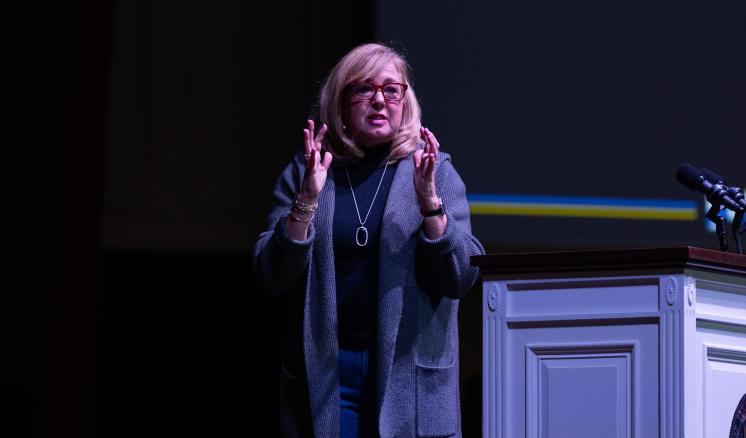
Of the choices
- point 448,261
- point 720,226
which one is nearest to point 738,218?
point 720,226

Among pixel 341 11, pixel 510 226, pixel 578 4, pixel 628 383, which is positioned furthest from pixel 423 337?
pixel 341 11

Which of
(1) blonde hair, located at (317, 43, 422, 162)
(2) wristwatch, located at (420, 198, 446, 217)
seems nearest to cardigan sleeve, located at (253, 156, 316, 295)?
(1) blonde hair, located at (317, 43, 422, 162)

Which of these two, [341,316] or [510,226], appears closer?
[341,316]

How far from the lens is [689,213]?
3.86 metres

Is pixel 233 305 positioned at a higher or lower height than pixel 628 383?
higher

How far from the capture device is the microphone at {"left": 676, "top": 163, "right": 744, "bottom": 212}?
250cm

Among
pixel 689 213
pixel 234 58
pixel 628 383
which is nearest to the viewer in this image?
pixel 628 383

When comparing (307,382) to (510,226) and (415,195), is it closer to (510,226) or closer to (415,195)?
(415,195)

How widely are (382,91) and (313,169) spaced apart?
0.24 meters

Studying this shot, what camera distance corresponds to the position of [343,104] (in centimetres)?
263

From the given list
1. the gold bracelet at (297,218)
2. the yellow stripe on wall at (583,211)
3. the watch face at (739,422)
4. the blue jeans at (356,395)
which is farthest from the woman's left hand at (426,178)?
the yellow stripe on wall at (583,211)

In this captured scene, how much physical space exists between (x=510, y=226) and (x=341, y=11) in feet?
4.03

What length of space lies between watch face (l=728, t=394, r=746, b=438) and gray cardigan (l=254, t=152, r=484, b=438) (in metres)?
0.53

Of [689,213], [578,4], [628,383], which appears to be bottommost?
[628,383]
